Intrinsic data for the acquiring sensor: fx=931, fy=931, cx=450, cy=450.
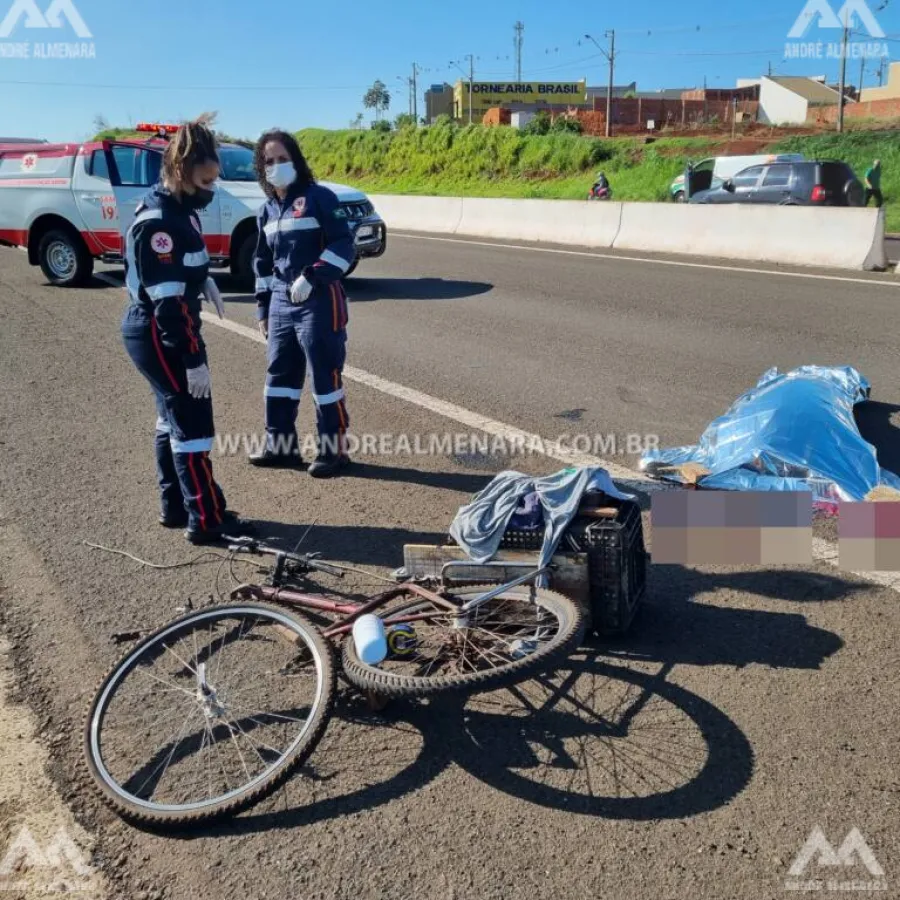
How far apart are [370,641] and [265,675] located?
570mm

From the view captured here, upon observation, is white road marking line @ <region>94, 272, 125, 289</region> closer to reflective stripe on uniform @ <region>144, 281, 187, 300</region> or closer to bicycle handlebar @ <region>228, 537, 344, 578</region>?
reflective stripe on uniform @ <region>144, 281, 187, 300</region>

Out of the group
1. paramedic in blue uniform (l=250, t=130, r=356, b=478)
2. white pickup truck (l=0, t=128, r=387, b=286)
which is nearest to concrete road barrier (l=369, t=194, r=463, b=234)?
white pickup truck (l=0, t=128, r=387, b=286)

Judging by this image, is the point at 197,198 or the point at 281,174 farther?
the point at 281,174

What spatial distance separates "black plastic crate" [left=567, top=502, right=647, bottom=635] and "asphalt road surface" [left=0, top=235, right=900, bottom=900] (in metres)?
0.12

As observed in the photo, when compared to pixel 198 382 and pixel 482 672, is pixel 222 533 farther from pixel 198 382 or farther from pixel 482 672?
pixel 482 672

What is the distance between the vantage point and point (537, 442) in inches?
252

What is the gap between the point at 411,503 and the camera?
548 cm

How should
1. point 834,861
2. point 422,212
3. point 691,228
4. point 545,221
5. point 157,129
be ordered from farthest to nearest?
1. point 422,212
2. point 545,221
3. point 691,228
4. point 157,129
5. point 834,861

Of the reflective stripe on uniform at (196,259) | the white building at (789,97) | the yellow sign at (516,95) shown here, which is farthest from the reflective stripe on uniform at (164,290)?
the yellow sign at (516,95)

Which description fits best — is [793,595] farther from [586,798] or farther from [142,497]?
[142,497]

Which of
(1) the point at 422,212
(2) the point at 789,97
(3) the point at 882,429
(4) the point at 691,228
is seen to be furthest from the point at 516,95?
(3) the point at 882,429

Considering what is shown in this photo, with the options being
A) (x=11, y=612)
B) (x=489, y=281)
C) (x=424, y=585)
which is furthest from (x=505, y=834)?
(x=489, y=281)

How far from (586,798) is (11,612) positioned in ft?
9.16

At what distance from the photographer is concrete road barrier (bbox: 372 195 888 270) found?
14547 mm
